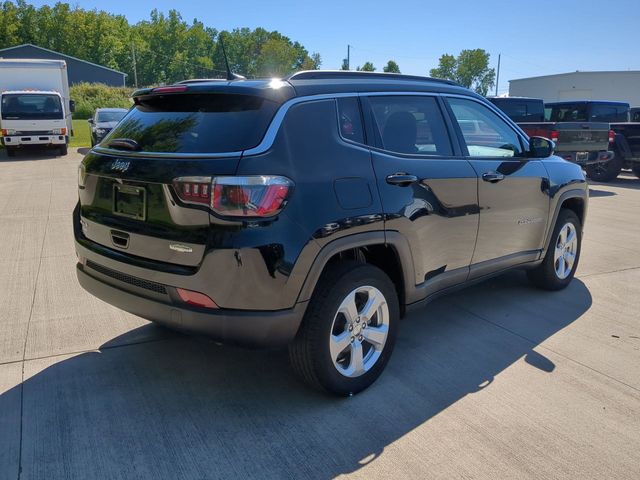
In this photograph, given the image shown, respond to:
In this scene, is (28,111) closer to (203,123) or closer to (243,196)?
(203,123)

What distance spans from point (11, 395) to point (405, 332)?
2.70m

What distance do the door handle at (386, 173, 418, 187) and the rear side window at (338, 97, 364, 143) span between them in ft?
0.93

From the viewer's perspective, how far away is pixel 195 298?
2836 mm

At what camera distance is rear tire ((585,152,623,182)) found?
14695mm

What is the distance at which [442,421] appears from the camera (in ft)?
10.2

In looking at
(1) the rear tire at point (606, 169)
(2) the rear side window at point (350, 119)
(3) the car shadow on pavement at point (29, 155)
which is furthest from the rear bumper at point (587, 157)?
(3) the car shadow on pavement at point (29, 155)

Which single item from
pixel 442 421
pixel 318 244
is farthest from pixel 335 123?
pixel 442 421

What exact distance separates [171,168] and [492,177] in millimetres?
2446

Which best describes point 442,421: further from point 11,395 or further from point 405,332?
point 11,395

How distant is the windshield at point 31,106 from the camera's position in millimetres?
18641

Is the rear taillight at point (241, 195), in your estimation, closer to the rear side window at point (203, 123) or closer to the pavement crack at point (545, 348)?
the rear side window at point (203, 123)

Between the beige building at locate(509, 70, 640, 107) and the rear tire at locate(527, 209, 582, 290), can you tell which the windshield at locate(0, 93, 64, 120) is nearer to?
the rear tire at locate(527, 209, 582, 290)

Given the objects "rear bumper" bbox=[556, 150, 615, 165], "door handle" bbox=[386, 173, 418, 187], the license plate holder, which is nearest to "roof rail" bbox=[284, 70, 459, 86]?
"door handle" bbox=[386, 173, 418, 187]

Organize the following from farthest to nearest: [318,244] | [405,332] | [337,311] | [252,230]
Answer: [405,332]
[337,311]
[318,244]
[252,230]
